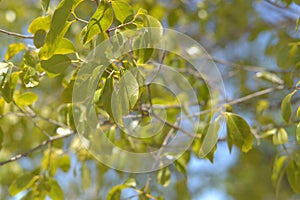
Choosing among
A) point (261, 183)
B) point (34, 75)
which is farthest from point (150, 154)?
point (261, 183)

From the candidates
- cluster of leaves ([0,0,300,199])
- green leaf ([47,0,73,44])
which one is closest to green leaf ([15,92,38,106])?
cluster of leaves ([0,0,300,199])

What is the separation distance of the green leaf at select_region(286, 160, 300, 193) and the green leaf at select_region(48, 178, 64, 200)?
1.80 feet

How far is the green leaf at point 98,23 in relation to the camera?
0.92m

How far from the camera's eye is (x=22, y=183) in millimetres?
1298

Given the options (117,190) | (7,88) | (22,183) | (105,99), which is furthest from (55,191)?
(105,99)

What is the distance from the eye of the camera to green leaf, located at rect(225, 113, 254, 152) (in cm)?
108

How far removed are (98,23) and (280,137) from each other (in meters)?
0.56

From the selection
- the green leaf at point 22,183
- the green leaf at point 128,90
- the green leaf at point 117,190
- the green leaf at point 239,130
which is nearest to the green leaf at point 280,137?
the green leaf at point 239,130

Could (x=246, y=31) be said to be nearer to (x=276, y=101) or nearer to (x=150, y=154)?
(x=276, y=101)

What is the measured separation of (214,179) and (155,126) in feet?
7.07

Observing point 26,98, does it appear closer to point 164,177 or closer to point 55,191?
point 55,191

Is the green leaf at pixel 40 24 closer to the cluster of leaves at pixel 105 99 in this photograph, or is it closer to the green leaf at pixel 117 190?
the cluster of leaves at pixel 105 99

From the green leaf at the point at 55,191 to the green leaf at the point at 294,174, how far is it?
0.55 m

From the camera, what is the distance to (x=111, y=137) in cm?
129
